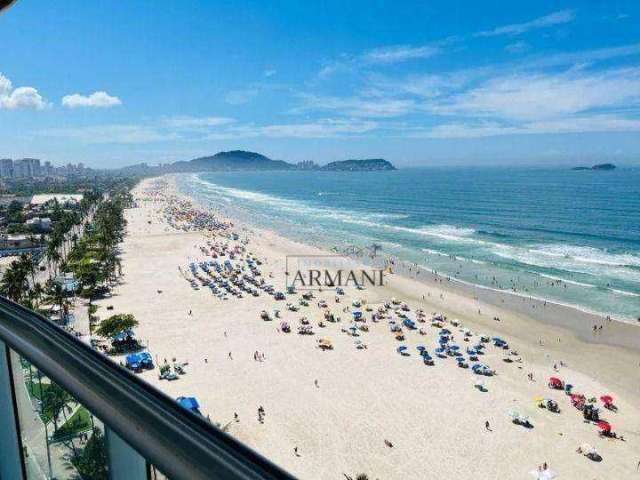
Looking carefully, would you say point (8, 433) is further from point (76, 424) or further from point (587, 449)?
point (587, 449)

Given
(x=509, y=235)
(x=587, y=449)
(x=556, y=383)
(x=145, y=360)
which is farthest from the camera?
(x=509, y=235)

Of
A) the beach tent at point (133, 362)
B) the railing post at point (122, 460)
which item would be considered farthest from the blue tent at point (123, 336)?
the railing post at point (122, 460)

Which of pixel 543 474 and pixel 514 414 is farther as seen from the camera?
pixel 514 414

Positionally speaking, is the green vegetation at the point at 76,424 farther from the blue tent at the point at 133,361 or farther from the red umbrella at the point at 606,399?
the red umbrella at the point at 606,399

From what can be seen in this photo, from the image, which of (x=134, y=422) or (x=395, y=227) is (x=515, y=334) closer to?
(x=134, y=422)

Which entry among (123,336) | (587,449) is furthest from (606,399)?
(123,336)

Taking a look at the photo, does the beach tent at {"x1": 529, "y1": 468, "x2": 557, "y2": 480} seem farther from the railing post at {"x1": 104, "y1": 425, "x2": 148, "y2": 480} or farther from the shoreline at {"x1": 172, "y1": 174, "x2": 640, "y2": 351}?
the railing post at {"x1": 104, "y1": 425, "x2": 148, "y2": 480}

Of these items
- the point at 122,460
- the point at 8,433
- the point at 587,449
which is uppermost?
the point at 122,460
